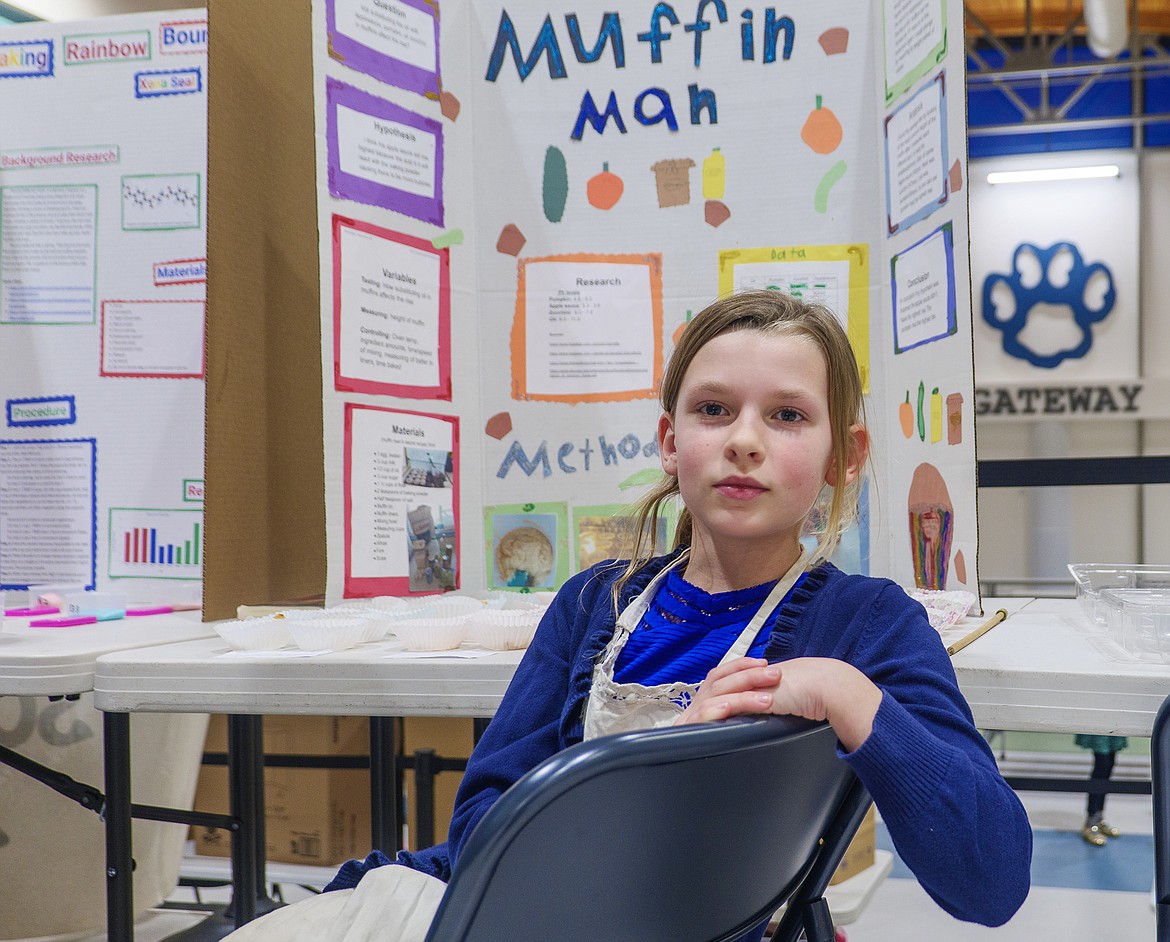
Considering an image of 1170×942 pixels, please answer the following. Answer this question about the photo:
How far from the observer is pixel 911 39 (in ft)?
5.42

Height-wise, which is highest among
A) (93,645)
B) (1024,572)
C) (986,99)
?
(986,99)

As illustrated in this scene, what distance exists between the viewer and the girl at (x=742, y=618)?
779mm

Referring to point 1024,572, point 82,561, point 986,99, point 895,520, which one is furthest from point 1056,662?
point 986,99

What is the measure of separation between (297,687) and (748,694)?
758 mm

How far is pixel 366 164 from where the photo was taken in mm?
1782

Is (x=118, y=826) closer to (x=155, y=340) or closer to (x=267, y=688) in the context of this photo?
(x=267, y=688)

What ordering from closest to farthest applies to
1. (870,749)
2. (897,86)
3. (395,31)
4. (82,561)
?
(870,749) → (897,86) → (395,31) → (82,561)

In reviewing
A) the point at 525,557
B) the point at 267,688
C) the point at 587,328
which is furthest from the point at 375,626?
the point at 587,328

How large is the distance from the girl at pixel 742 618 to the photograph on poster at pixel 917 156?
24.4 inches

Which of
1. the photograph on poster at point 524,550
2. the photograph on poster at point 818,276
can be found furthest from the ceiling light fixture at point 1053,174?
the photograph on poster at point 524,550

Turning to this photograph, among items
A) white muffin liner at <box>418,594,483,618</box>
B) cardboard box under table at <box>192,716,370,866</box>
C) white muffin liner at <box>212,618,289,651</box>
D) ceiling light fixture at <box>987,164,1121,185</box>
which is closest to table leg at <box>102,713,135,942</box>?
→ white muffin liner at <box>212,618,289,651</box>

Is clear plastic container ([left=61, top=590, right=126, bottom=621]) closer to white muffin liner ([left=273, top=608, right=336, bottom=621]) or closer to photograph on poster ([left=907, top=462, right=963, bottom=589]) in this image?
white muffin liner ([left=273, top=608, right=336, bottom=621])

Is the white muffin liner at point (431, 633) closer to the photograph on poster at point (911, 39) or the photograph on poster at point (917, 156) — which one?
the photograph on poster at point (917, 156)

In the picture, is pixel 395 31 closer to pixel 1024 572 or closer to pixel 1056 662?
pixel 1056 662
